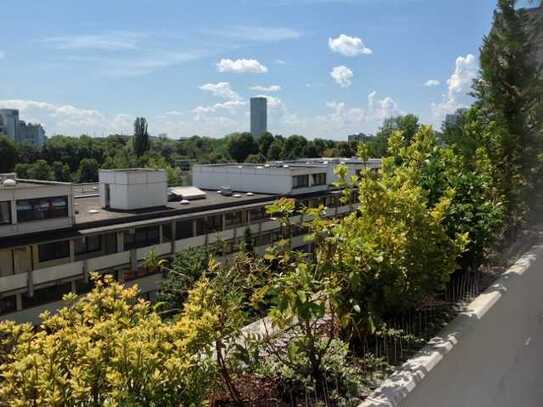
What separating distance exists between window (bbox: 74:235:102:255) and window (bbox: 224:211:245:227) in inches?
233

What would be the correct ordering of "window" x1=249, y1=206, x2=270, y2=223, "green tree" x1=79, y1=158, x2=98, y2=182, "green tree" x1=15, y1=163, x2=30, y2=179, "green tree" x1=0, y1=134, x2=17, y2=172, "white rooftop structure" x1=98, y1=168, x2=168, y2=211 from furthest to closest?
"green tree" x1=79, y1=158, x2=98, y2=182, "green tree" x1=0, y1=134, x2=17, y2=172, "green tree" x1=15, y1=163, x2=30, y2=179, "window" x1=249, y1=206, x2=270, y2=223, "white rooftop structure" x1=98, y1=168, x2=168, y2=211

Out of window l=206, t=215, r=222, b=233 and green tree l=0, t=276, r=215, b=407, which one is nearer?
green tree l=0, t=276, r=215, b=407

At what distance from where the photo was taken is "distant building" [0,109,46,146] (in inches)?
4122

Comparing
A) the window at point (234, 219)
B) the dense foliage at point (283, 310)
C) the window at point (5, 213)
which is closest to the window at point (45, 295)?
the window at point (5, 213)

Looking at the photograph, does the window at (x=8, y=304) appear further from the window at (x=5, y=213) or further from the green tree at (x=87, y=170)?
the green tree at (x=87, y=170)

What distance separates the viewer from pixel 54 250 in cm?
1689

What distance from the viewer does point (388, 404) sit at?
2.39 meters

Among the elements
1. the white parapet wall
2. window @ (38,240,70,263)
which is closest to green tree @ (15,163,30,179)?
window @ (38,240,70,263)

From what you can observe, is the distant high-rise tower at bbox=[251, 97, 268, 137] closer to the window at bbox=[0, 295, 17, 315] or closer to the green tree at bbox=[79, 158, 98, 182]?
the green tree at bbox=[79, 158, 98, 182]

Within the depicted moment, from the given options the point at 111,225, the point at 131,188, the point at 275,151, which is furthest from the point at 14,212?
the point at 275,151

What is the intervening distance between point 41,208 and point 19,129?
4016 inches

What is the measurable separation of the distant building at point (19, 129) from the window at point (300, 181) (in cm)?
9140

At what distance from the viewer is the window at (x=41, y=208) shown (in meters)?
15.9

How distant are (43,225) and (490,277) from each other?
582 inches
